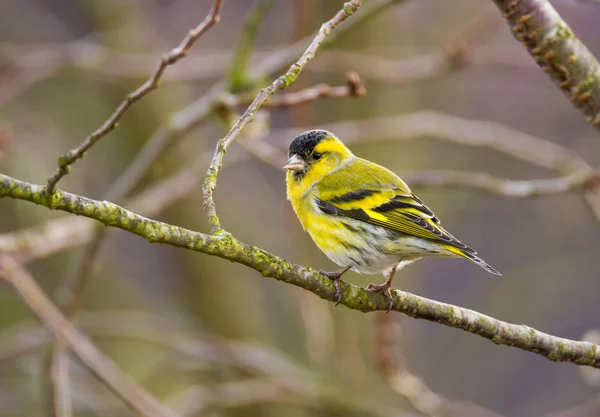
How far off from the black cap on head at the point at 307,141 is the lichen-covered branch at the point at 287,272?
1.52 meters

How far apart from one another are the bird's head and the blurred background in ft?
0.67

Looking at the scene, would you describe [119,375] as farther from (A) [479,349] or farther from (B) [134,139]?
(A) [479,349]

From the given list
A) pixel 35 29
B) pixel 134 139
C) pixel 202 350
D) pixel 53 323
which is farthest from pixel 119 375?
pixel 35 29

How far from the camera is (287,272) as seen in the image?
2250 mm

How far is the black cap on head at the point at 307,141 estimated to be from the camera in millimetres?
4148

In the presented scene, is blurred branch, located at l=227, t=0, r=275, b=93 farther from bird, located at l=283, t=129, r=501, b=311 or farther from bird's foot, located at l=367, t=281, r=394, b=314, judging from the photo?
bird's foot, located at l=367, t=281, r=394, b=314

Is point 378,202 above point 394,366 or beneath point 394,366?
above

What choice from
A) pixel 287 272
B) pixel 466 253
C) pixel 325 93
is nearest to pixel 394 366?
pixel 466 253

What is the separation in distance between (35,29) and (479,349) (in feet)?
20.2

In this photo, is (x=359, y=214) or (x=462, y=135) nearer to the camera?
(x=359, y=214)

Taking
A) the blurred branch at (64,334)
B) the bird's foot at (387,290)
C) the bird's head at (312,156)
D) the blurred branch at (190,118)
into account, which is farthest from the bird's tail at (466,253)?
the blurred branch at (64,334)

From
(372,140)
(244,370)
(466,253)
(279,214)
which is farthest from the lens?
(279,214)

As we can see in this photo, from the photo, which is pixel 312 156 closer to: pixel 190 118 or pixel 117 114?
pixel 190 118

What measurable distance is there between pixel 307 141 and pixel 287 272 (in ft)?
6.56
